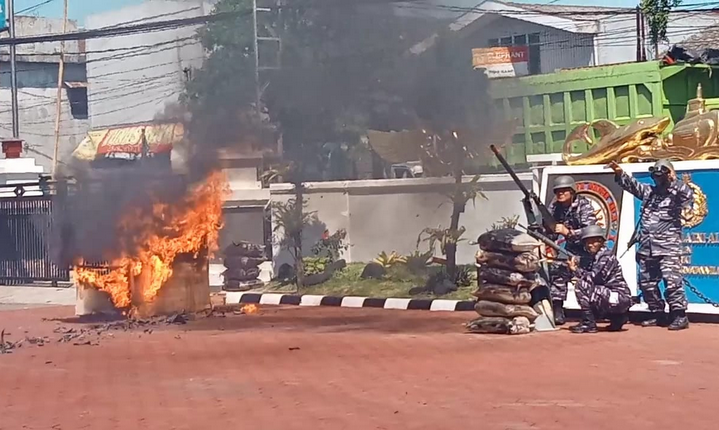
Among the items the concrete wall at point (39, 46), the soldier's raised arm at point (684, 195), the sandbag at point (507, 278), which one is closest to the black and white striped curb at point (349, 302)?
the sandbag at point (507, 278)

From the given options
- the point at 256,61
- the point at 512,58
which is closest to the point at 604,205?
the point at 256,61

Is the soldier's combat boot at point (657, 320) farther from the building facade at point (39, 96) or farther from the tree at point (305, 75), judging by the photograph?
the building facade at point (39, 96)

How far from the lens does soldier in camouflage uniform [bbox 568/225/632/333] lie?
1113 cm

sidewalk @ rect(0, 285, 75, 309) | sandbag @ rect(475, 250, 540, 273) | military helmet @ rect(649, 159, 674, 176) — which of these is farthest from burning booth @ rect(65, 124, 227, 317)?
military helmet @ rect(649, 159, 674, 176)

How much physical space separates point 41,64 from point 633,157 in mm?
37598

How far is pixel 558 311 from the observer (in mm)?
11977

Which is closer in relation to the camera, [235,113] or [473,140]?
[235,113]

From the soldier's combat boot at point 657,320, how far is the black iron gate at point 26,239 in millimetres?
13948

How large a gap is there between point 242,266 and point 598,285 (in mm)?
8526

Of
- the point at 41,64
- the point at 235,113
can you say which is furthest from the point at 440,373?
the point at 41,64

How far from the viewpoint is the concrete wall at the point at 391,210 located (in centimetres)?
1728

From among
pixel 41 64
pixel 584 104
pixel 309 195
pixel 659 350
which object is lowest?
pixel 659 350

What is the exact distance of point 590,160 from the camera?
12836mm

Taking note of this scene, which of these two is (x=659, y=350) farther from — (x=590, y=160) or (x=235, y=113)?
(x=235, y=113)
